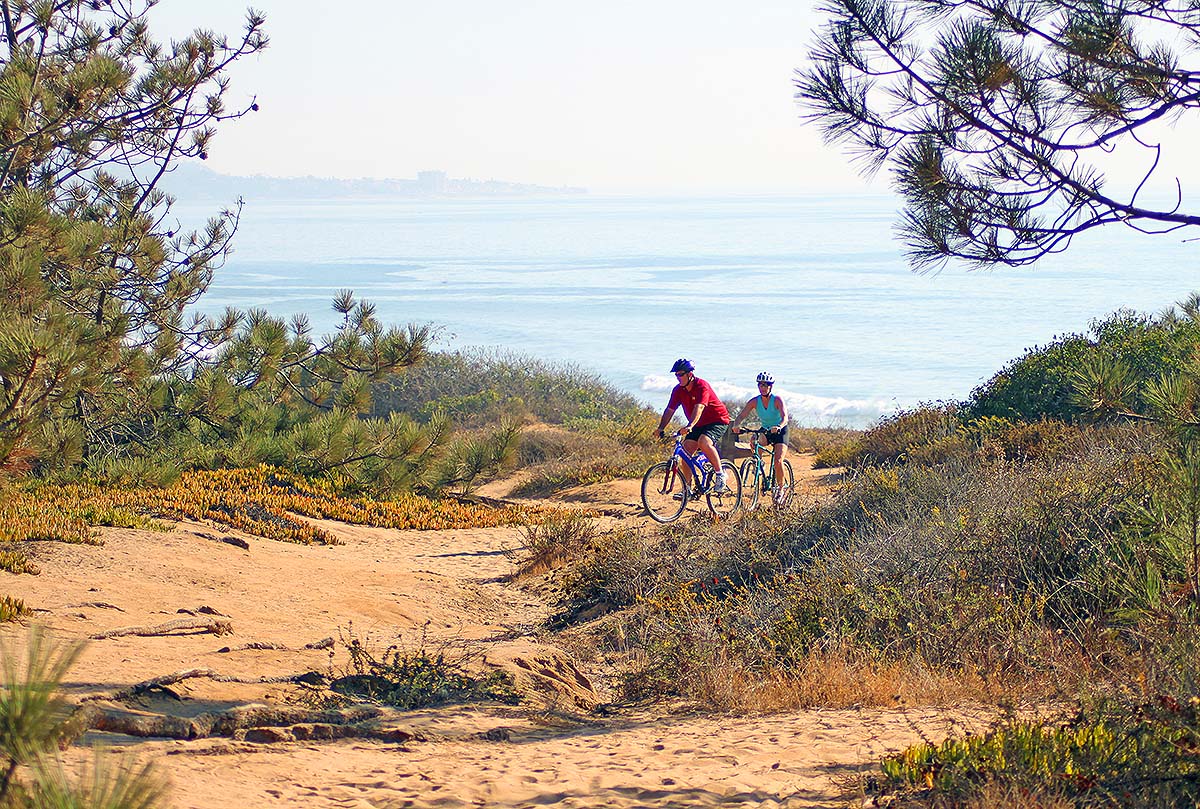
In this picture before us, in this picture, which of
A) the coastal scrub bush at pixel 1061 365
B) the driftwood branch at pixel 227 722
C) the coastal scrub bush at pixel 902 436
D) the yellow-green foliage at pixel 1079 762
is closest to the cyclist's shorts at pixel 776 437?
the coastal scrub bush at pixel 902 436

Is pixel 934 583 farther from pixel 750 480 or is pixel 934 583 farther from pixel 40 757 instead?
pixel 750 480

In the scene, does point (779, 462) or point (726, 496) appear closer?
point (779, 462)

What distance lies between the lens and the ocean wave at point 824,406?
37.3 m

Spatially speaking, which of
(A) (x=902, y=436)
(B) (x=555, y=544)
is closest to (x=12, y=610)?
(B) (x=555, y=544)

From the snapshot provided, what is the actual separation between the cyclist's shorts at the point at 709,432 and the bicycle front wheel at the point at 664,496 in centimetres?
43

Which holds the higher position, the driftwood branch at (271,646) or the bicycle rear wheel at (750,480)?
the bicycle rear wheel at (750,480)

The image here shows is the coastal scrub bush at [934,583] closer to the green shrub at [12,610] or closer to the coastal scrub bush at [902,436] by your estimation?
the green shrub at [12,610]

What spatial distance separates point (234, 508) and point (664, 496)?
22.1 ft

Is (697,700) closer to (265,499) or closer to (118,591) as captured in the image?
(118,591)

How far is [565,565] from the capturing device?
1154cm

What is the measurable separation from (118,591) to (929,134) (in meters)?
6.79

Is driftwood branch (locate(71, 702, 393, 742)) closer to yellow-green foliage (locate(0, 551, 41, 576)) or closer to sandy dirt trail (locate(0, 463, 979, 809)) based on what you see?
sandy dirt trail (locate(0, 463, 979, 809))

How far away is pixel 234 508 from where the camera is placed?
12.1 m

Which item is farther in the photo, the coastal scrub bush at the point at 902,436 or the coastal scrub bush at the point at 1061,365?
the coastal scrub bush at the point at 902,436
